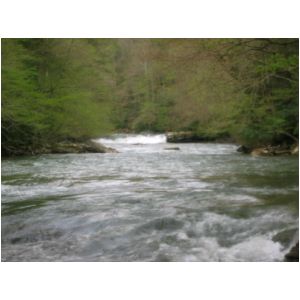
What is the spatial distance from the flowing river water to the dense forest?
1.48m

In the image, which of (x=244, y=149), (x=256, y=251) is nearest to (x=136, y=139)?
(x=244, y=149)

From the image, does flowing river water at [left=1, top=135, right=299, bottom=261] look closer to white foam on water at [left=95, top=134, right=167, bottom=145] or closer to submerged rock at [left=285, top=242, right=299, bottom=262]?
submerged rock at [left=285, top=242, right=299, bottom=262]

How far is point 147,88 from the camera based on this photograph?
792cm

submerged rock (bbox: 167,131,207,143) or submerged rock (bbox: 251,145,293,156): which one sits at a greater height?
submerged rock (bbox: 167,131,207,143)

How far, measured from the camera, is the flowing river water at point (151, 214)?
3865mm

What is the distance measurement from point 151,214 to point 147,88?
3.49 m

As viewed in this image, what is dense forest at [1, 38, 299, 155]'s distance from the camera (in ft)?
19.6

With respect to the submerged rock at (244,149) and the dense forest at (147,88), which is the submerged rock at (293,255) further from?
the submerged rock at (244,149)

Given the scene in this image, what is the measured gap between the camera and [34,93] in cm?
1108

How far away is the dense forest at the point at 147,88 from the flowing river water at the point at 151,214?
58.2 inches

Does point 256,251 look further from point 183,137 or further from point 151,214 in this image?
point 183,137

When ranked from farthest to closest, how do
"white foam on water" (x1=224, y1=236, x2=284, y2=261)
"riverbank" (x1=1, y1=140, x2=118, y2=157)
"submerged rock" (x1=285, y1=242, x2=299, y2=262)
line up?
"riverbank" (x1=1, y1=140, x2=118, y2=157) < "white foam on water" (x1=224, y1=236, x2=284, y2=261) < "submerged rock" (x1=285, y1=242, x2=299, y2=262)

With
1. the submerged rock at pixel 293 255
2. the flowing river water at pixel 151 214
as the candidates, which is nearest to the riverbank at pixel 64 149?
the flowing river water at pixel 151 214

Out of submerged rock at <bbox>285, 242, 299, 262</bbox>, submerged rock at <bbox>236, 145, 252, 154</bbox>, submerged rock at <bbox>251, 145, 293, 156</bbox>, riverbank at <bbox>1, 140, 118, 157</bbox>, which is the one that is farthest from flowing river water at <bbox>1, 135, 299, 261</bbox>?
submerged rock at <bbox>236, 145, 252, 154</bbox>
